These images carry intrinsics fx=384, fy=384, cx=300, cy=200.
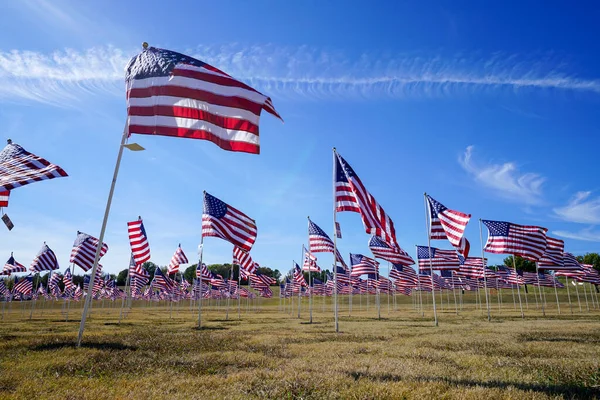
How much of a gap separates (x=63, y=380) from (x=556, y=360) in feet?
39.8

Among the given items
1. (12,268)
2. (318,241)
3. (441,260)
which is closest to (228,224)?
(318,241)

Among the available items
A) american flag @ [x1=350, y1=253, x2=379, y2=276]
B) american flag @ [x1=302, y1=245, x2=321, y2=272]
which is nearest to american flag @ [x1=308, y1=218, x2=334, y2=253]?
american flag @ [x1=302, y1=245, x2=321, y2=272]

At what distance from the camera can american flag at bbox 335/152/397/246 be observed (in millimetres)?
20219

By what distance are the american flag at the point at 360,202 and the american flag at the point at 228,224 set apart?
266 inches

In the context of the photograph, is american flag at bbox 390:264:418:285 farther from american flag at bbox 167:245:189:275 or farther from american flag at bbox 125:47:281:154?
american flag at bbox 125:47:281:154

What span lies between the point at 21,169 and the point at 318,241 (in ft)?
66.2

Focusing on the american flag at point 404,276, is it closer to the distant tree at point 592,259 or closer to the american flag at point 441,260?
the american flag at point 441,260

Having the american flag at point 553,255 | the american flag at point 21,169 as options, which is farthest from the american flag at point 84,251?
the american flag at point 553,255

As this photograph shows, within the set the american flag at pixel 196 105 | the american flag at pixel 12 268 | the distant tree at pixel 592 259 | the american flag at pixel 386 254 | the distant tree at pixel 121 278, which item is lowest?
the american flag at pixel 12 268

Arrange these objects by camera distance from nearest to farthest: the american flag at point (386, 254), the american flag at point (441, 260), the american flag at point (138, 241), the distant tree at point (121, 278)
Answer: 1. the american flag at point (138, 241)
2. the american flag at point (386, 254)
3. the american flag at point (441, 260)
4. the distant tree at point (121, 278)

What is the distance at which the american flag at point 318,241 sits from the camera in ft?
96.0

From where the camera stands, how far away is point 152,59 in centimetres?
1296

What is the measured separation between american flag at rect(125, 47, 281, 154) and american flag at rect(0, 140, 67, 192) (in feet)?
13.3

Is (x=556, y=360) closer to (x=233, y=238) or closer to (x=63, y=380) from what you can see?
(x=63, y=380)
